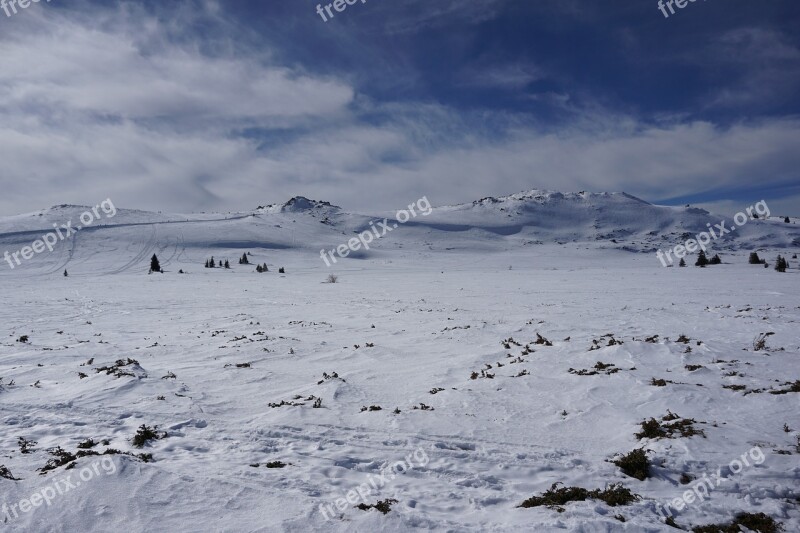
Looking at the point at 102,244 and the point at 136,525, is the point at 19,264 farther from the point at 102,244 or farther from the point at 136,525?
the point at 136,525

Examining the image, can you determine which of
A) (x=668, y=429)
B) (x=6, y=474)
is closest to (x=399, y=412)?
(x=668, y=429)

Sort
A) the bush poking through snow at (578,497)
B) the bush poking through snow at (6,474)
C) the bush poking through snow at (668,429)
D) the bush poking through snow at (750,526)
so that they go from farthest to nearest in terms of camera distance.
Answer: the bush poking through snow at (668,429) < the bush poking through snow at (6,474) < the bush poking through snow at (578,497) < the bush poking through snow at (750,526)

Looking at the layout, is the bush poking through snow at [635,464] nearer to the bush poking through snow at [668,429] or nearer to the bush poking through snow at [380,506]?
the bush poking through snow at [668,429]

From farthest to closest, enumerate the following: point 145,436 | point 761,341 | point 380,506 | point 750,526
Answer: point 761,341, point 145,436, point 380,506, point 750,526

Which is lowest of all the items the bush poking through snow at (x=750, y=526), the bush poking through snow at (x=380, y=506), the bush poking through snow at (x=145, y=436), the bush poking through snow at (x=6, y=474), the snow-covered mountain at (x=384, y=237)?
the bush poking through snow at (x=750, y=526)

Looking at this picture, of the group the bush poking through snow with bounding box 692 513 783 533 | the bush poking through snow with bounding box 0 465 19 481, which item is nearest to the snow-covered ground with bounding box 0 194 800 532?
the bush poking through snow with bounding box 0 465 19 481

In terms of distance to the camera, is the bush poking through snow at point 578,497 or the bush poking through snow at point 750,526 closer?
the bush poking through snow at point 750,526

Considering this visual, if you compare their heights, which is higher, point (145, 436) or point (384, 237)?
point (384, 237)

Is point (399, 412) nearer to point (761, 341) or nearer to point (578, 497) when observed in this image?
point (578, 497)

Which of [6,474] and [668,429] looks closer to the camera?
[6,474]

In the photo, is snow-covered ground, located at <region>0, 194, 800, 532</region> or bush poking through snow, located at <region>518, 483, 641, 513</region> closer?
snow-covered ground, located at <region>0, 194, 800, 532</region>

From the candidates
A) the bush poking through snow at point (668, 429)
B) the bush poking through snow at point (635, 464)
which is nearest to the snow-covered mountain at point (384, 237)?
the bush poking through snow at point (668, 429)

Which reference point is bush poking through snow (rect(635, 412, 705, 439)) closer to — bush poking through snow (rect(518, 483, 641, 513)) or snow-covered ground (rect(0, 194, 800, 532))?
snow-covered ground (rect(0, 194, 800, 532))

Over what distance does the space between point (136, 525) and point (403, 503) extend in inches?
126
